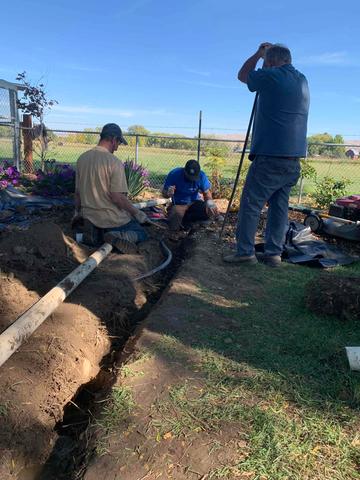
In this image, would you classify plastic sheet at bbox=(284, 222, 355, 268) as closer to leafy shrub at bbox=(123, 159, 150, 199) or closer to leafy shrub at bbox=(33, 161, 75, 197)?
leafy shrub at bbox=(123, 159, 150, 199)

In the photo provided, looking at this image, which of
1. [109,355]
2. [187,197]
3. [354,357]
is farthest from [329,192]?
[109,355]

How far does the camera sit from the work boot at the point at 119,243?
4.83m

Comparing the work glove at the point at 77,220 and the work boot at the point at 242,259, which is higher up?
the work glove at the point at 77,220

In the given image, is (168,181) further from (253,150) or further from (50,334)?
(50,334)

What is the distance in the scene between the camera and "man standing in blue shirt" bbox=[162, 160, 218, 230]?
6.81 metres

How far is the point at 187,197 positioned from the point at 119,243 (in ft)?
7.80

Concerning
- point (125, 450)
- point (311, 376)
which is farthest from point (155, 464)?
point (311, 376)

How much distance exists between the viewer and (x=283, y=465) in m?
1.81

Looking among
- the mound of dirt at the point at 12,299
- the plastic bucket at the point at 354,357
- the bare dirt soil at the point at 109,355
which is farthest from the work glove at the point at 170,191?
the plastic bucket at the point at 354,357

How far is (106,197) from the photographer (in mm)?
4887

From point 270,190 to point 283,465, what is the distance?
3220 mm

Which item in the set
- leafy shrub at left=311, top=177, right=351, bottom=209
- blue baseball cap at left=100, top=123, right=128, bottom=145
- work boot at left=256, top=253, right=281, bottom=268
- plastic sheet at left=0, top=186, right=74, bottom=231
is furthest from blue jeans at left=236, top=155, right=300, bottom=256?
leafy shrub at left=311, top=177, right=351, bottom=209

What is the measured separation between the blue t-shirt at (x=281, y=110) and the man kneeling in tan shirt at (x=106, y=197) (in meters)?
1.56

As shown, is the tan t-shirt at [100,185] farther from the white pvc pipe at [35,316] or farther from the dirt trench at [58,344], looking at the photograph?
the white pvc pipe at [35,316]
